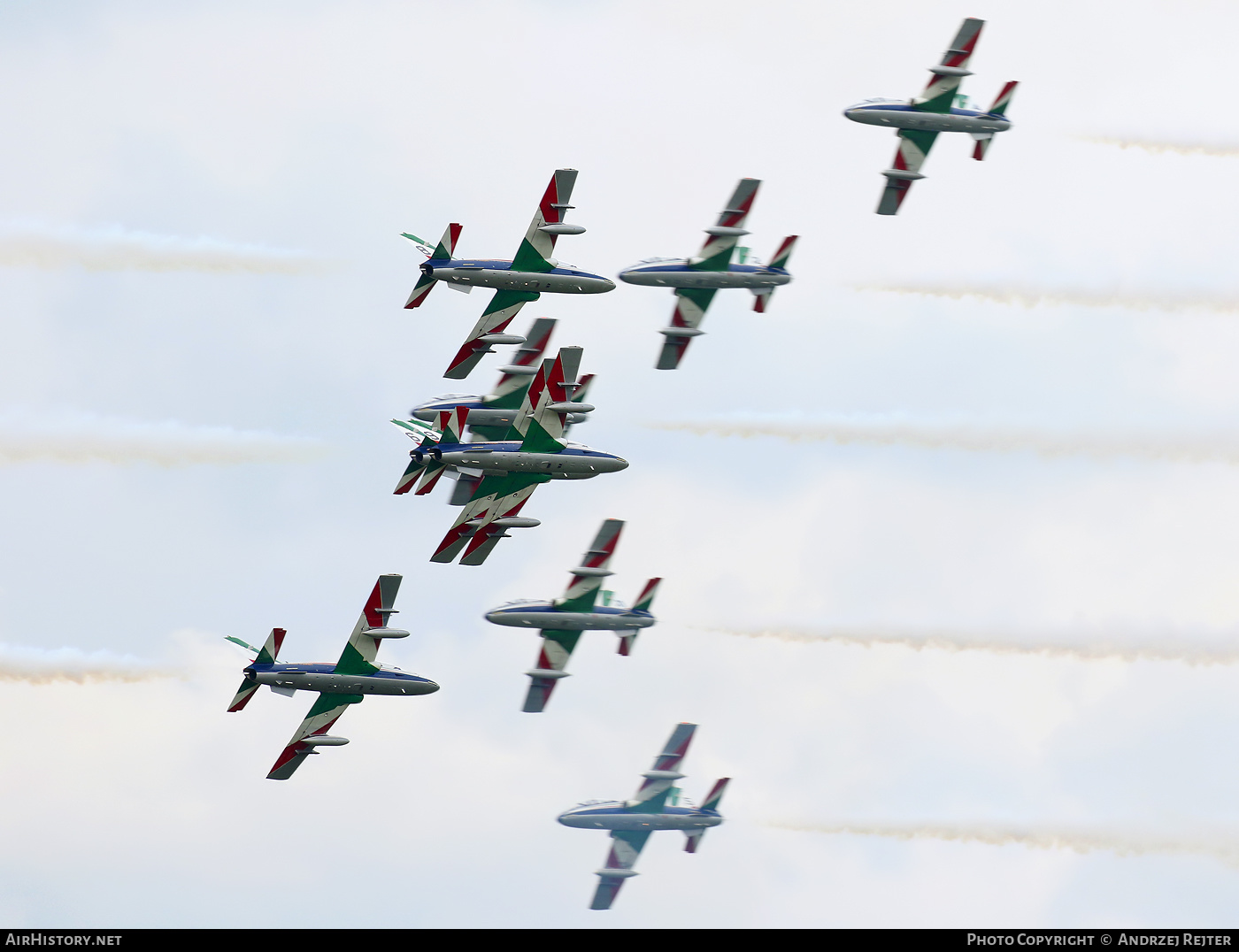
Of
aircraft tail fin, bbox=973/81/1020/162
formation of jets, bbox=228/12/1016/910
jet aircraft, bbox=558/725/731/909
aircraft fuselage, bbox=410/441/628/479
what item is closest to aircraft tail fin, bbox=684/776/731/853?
jet aircraft, bbox=558/725/731/909

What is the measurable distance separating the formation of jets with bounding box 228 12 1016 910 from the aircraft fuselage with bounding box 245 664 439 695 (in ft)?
0.20

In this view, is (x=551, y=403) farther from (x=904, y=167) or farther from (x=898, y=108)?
(x=898, y=108)

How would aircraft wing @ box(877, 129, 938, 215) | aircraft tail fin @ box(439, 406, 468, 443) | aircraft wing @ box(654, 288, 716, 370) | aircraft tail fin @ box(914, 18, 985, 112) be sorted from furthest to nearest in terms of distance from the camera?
aircraft wing @ box(654, 288, 716, 370) → aircraft wing @ box(877, 129, 938, 215) → aircraft tail fin @ box(914, 18, 985, 112) → aircraft tail fin @ box(439, 406, 468, 443)

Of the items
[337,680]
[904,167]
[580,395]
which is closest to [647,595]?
[580,395]

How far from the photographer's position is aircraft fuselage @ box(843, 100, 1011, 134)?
109 m

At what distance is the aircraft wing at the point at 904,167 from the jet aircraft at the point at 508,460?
18.4 meters

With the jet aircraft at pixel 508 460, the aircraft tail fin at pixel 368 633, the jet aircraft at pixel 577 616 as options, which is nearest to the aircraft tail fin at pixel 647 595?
the jet aircraft at pixel 577 616

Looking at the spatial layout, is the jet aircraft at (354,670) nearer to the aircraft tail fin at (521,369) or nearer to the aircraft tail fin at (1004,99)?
the aircraft tail fin at (521,369)

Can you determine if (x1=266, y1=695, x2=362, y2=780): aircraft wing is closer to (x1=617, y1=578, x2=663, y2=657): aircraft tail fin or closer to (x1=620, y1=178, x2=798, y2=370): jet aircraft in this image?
(x1=617, y1=578, x2=663, y2=657): aircraft tail fin
